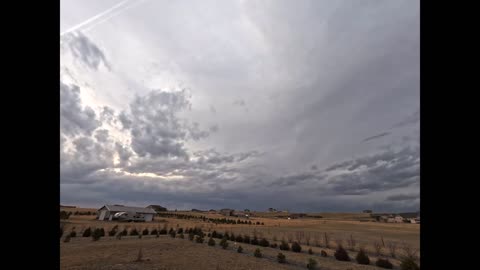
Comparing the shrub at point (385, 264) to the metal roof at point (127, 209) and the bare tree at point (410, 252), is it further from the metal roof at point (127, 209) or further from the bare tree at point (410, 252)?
the metal roof at point (127, 209)

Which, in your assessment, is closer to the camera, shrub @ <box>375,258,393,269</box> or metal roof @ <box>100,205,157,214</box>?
shrub @ <box>375,258,393,269</box>

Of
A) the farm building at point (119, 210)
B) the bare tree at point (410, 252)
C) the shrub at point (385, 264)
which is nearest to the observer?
the shrub at point (385, 264)

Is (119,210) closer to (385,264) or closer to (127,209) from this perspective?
(127,209)

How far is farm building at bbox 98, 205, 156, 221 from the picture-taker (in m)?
61.6

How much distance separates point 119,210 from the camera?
2462 inches

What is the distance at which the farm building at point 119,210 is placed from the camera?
61.6 metres

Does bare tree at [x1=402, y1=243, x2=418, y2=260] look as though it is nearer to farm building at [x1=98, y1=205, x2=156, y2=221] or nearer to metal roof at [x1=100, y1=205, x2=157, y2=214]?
farm building at [x1=98, y1=205, x2=156, y2=221]

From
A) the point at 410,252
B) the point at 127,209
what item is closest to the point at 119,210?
the point at 127,209

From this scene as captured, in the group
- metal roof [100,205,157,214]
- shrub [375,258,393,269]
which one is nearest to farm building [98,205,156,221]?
metal roof [100,205,157,214]

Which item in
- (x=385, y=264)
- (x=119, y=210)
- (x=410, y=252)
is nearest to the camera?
(x=385, y=264)

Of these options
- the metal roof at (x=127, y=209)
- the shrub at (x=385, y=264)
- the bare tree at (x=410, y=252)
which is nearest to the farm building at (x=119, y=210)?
the metal roof at (x=127, y=209)
